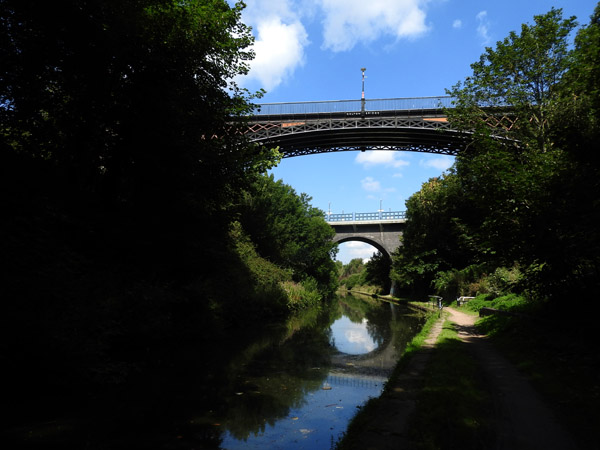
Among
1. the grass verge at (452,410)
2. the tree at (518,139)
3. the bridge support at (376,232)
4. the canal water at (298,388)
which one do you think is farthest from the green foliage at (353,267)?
the grass verge at (452,410)

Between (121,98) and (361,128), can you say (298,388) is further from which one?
(361,128)

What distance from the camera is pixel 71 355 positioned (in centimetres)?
677

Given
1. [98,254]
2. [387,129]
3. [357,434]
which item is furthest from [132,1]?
[387,129]

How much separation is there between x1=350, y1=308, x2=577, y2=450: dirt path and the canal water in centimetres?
99

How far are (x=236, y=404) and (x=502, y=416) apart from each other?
15.9ft

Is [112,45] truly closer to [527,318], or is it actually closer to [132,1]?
[132,1]

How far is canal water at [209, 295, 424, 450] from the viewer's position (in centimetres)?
613

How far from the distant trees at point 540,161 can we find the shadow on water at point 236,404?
18.0ft

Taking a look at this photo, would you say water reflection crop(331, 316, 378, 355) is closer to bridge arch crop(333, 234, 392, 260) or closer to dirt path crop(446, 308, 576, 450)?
dirt path crop(446, 308, 576, 450)

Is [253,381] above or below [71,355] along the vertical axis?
below

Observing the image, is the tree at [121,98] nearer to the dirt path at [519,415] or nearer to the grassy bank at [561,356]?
the dirt path at [519,415]

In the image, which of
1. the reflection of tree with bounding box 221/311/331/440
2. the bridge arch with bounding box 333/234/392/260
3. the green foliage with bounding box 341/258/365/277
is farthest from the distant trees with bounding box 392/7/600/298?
the green foliage with bounding box 341/258/365/277

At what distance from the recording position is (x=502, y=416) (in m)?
5.53

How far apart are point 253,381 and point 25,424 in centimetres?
478
